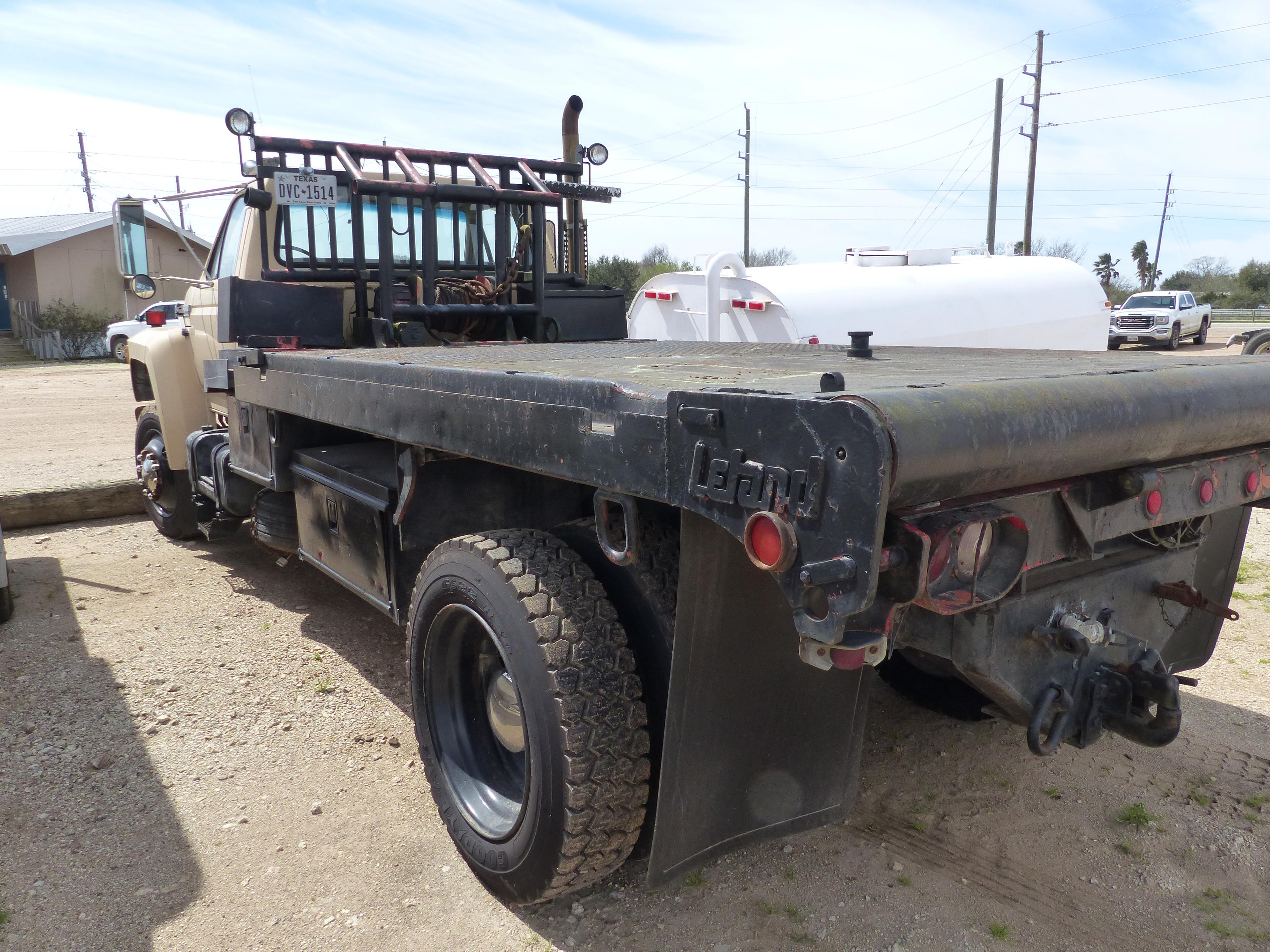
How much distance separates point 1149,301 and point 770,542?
31.5 m

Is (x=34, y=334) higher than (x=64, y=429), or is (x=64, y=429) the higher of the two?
→ (x=34, y=334)

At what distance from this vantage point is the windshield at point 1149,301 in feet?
93.5

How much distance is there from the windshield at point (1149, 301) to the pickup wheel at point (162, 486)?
2891cm

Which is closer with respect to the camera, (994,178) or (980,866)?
(980,866)

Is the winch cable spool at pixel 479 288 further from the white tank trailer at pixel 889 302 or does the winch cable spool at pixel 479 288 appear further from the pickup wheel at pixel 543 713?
the white tank trailer at pixel 889 302

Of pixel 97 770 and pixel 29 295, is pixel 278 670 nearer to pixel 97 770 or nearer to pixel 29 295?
pixel 97 770

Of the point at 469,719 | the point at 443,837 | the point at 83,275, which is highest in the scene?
the point at 83,275

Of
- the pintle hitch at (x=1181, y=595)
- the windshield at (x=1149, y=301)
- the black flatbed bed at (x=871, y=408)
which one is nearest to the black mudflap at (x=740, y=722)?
the black flatbed bed at (x=871, y=408)

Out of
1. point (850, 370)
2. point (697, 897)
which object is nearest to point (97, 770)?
point (697, 897)

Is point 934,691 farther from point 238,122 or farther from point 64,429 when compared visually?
point 64,429

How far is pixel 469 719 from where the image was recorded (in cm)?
294

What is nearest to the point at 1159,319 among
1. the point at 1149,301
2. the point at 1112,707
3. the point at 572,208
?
the point at 1149,301

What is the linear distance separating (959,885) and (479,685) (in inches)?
59.3

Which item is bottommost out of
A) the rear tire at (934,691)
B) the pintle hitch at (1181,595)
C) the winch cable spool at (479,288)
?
the rear tire at (934,691)
